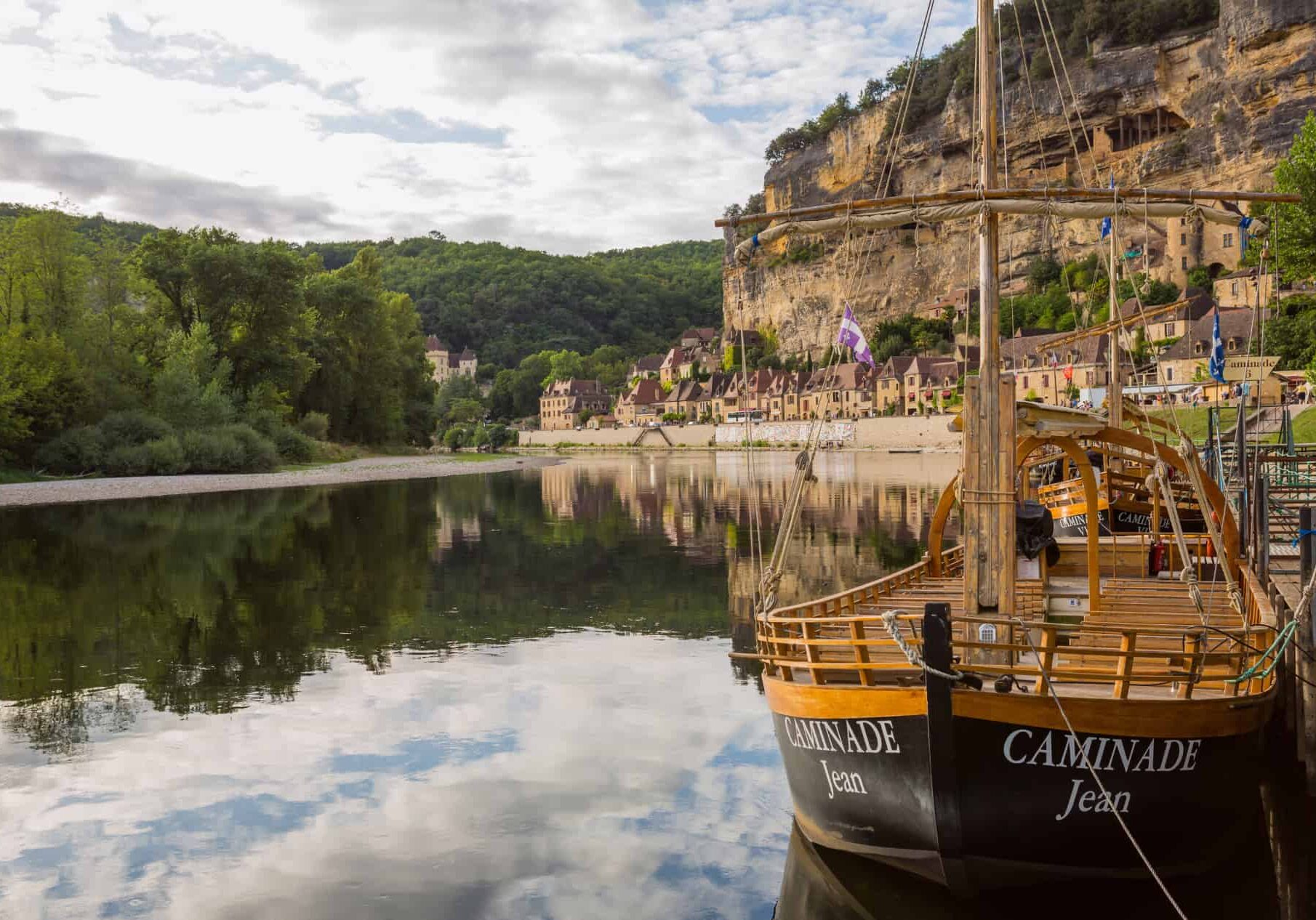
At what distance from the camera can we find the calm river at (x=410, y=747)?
317 inches

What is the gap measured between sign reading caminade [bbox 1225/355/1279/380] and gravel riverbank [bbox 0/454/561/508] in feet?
135

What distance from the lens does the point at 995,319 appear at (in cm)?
1008

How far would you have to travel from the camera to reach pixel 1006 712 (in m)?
7.19

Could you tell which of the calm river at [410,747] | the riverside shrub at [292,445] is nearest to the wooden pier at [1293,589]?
the calm river at [410,747]

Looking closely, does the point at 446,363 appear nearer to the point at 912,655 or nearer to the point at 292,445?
the point at 292,445

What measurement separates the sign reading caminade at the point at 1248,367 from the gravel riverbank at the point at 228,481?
135ft

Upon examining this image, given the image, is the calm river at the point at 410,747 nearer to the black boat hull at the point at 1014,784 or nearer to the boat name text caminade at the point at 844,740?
the black boat hull at the point at 1014,784

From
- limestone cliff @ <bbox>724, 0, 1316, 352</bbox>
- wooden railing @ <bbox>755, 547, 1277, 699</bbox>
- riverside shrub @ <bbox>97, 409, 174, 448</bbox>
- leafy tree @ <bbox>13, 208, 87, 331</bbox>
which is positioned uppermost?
limestone cliff @ <bbox>724, 0, 1316, 352</bbox>

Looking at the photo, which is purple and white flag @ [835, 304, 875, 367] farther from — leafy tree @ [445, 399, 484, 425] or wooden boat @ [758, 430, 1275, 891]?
leafy tree @ [445, 399, 484, 425]

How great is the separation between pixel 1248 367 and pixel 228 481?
47.3 metres

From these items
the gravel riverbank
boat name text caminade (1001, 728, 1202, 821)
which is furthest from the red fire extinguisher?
the gravel riverbank

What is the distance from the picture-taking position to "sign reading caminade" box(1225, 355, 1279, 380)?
19547 millimetres

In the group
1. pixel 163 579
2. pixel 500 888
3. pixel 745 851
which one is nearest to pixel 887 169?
pixel 745 851

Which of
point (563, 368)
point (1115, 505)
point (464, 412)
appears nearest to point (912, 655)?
point (1115, 505)
